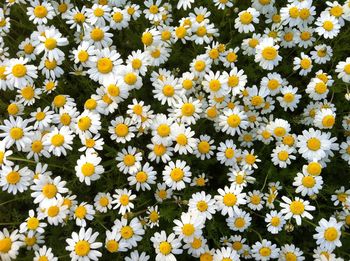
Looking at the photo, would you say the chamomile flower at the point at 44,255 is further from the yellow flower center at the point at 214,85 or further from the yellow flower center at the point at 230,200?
the yellow flower center at the point at 214,85

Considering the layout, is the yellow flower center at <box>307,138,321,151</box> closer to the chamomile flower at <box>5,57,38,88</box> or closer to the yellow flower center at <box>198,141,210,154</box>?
the yellow flower center at <box>198,141,210,154</box>

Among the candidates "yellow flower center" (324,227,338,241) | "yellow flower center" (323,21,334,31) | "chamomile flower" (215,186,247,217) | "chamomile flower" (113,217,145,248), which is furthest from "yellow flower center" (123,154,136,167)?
"yellow flower center" (323,21,334,31)

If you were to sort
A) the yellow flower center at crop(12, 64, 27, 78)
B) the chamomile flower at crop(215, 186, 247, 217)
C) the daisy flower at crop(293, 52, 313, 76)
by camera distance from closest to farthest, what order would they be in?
A: 1. the chamomile flower at crop(215, 186, 247, 217)
2. the yellow flower center at crop(12, 64, 27, 78)
3. the daisy flower at crop(293, 52, 313, 76)

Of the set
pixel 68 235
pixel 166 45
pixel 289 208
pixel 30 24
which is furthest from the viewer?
pixel 30 24

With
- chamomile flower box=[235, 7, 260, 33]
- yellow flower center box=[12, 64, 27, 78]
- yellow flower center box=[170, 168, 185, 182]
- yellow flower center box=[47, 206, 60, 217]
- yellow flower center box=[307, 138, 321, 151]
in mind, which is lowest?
yellow flower center box=[47, 206, 60, 217]

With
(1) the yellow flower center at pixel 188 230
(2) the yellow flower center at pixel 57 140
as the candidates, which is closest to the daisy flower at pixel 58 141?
(2) the yellow flower center at pixel 57 140

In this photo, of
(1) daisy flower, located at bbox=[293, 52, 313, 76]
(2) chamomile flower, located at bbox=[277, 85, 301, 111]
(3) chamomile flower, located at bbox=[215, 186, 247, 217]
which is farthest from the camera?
(1) daisy flower, located at bbox=[293, 52, 313, 76]

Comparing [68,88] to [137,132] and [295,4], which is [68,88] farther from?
[295,4]

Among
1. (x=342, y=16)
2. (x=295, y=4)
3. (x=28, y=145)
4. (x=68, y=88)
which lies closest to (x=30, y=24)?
(x=68, y=88)

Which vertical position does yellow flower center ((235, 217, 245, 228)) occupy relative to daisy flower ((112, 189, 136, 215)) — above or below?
above
